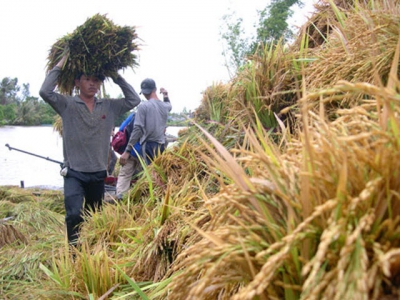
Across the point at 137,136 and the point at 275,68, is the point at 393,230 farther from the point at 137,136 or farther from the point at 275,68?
the point at 137,136

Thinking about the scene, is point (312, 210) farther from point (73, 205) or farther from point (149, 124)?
point (149, 124)

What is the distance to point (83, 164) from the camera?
11.3 feet

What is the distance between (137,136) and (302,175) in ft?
12.2

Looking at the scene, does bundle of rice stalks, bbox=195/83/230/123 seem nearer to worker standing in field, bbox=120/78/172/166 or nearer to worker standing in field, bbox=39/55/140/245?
worker standing in field, bbox=120/78/172/166

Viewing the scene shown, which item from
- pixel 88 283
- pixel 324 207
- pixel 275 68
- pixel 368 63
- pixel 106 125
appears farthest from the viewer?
pixel 106 125

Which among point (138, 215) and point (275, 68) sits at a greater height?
point (275, 68)

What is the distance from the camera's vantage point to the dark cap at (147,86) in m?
4.61

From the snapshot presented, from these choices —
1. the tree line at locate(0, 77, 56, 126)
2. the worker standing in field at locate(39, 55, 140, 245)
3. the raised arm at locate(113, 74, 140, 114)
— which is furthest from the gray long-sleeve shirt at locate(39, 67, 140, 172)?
the tree line at locate(0, 77, 56, 126)

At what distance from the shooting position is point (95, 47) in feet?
11.6

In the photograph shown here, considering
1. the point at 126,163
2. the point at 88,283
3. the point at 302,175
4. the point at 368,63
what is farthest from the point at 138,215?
the point at 302,175

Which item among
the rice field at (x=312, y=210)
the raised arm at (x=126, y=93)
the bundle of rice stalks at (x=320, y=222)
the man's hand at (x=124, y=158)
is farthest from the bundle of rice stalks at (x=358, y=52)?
the man's hand at (x=124, y=158)

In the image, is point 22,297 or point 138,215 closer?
point 22,297

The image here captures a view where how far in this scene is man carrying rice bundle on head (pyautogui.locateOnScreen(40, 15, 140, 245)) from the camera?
11.3 ft

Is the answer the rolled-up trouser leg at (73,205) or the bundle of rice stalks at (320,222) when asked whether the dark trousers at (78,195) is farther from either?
the bundle of rice stalks at (320,222)
